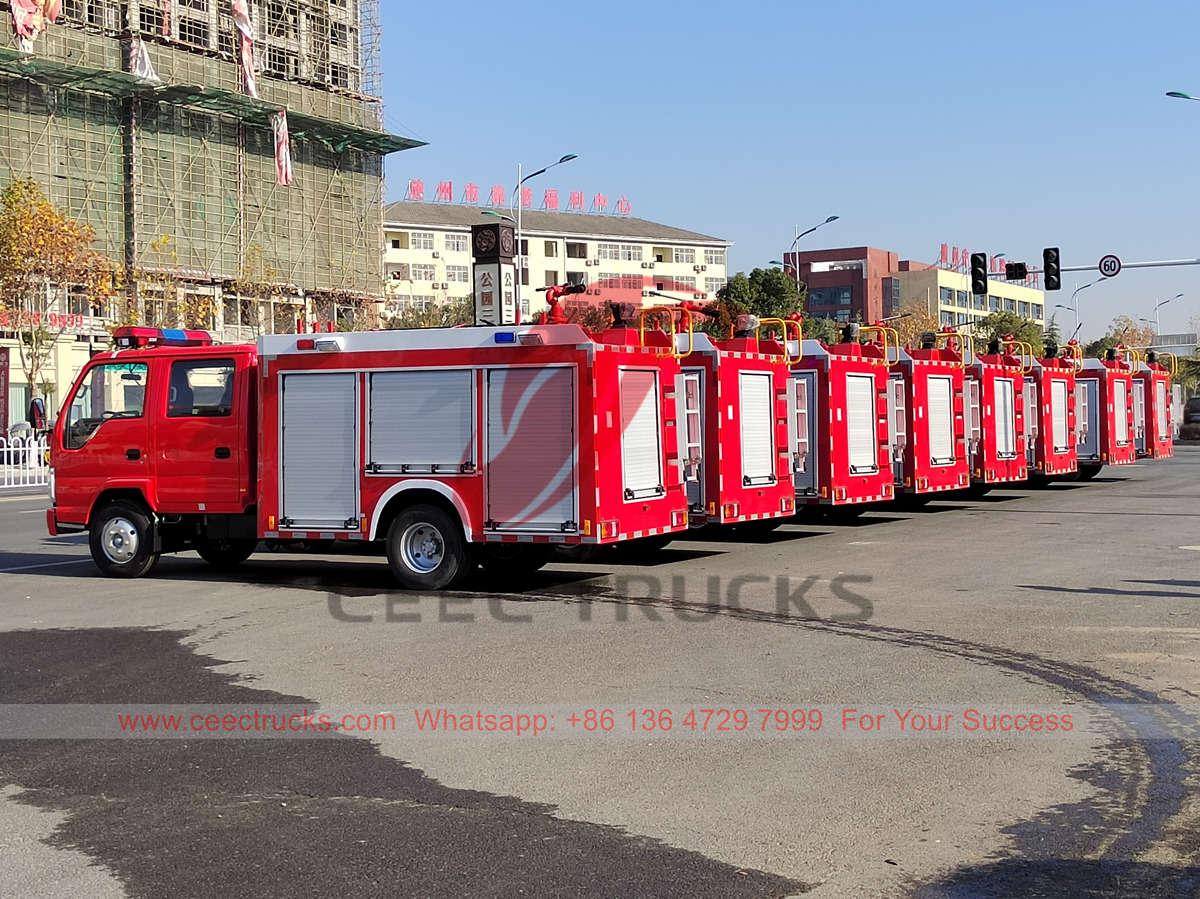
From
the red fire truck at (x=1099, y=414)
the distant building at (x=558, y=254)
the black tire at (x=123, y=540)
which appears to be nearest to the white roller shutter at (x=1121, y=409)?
the red fire truck at (x=1099, y=414)

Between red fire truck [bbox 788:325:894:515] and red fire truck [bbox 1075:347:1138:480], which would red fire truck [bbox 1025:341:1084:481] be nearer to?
red fire truck [bbox 1075:347:1138:480]

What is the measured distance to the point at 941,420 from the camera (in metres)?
21.8

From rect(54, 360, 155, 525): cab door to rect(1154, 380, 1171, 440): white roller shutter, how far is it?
1000 inches

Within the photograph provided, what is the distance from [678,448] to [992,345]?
1326 cm

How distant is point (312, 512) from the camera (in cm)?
1348

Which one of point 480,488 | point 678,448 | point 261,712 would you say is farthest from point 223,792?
point 678,448

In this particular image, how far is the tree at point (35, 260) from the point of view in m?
43.8

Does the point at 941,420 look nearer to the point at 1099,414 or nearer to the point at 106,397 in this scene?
the point at 1099,414

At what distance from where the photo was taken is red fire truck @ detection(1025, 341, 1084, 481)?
26422 mm

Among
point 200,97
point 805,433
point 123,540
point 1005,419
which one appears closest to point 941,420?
point 1005,419

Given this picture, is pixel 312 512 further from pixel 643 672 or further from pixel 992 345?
pixel 992 345

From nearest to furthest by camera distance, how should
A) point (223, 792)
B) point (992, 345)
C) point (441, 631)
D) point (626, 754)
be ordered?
point (223, 792) → point (626, 754) → point (441, 631) → point (992, 345)

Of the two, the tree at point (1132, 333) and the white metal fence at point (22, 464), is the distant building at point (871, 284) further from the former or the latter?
the white metal fence at point (22, 464)

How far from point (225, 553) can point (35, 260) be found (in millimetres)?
32742
